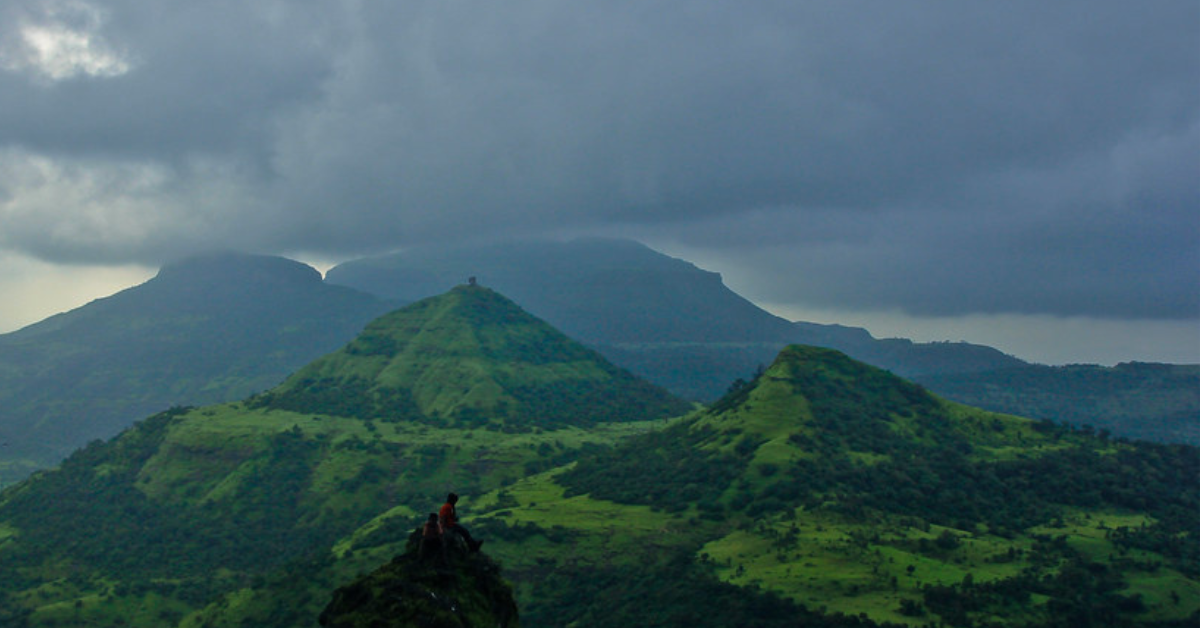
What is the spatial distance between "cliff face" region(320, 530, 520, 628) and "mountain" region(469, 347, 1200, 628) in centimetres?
9835

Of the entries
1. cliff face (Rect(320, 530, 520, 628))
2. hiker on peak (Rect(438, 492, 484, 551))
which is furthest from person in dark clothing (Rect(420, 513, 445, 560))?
hiker on peak (Rect(438, 492, 484, 551))

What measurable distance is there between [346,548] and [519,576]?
43.1 meters

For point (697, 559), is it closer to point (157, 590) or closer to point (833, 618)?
point (833, 618)

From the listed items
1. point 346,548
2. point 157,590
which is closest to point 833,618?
point 346,548

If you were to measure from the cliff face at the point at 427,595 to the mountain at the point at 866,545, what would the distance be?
323 ft

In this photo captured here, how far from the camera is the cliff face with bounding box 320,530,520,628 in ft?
92.4

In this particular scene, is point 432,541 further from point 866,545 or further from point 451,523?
point 866,545

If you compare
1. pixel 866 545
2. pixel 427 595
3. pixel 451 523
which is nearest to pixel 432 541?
pixel 451 523

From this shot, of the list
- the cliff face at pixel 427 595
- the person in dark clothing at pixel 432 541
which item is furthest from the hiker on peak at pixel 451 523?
the person in dark clothing at pixel 432 541

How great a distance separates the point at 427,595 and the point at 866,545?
422 feet

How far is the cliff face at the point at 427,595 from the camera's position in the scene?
92.4ft

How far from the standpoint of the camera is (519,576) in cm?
15650

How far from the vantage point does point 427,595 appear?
96.1 feet

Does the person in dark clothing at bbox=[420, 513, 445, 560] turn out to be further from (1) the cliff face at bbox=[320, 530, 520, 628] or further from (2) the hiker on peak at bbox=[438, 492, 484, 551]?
(2) the hiker on peak at bbox=[438, 492, 484, 551]
